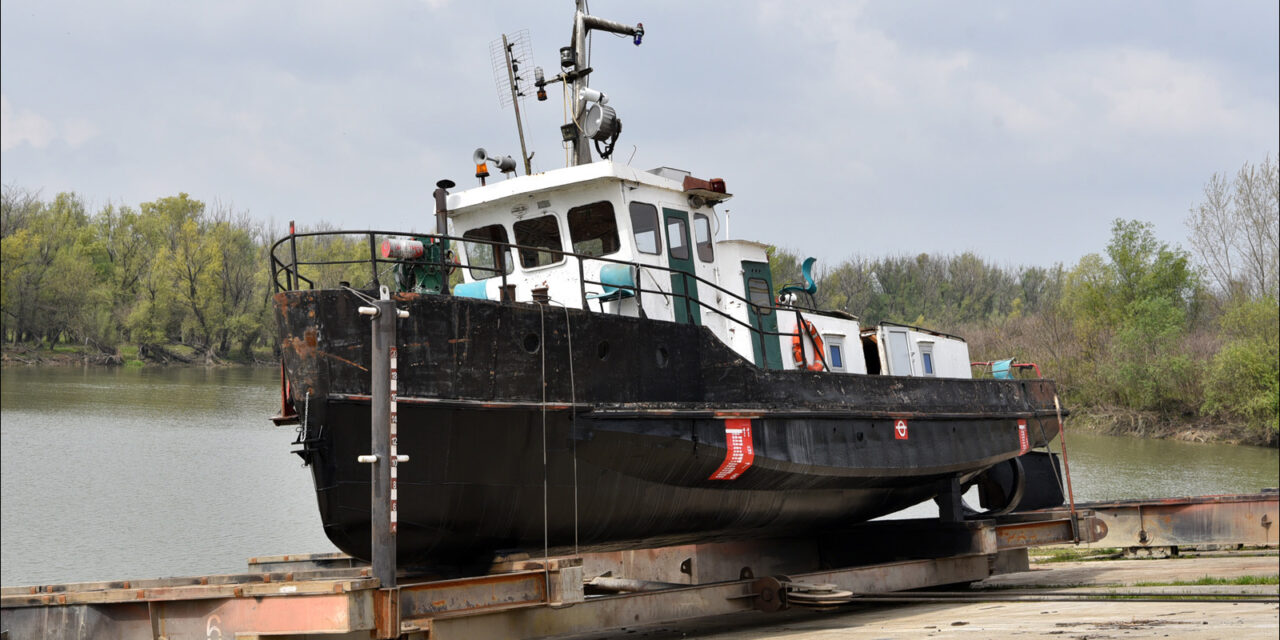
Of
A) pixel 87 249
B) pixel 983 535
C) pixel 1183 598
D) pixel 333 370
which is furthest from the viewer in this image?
Result: pixel 87 249

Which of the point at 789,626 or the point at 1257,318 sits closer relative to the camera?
the point at 789,626

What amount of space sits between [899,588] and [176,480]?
16840mm

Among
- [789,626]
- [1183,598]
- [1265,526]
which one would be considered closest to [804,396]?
[789,626]

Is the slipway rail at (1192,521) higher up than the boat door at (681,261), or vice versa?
the boat door at (681,261)

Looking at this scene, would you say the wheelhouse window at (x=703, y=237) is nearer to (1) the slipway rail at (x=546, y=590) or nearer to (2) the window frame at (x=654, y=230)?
(2) the window frame at (x=654, y=230)

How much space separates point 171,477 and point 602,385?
17375 mm

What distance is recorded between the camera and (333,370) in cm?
602

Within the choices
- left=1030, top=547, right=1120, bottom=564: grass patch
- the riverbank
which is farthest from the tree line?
left=1030, top=547, right=1120, bottom=564: grass patch

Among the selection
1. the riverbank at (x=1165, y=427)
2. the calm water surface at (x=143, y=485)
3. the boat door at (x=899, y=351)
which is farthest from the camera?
the riverbank at (x=1165, y=427)

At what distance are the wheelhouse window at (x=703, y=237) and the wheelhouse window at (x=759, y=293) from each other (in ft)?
1.52

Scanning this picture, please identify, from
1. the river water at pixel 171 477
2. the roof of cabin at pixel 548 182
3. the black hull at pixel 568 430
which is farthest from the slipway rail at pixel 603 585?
the river water at pixel 171 477

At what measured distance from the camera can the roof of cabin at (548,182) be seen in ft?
26.0

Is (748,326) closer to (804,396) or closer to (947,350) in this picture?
(804,396)

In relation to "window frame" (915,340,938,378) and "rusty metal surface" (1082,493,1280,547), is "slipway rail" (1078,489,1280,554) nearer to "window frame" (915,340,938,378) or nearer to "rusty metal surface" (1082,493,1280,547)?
"rusty metal surface" (1082,493,1280,547)
